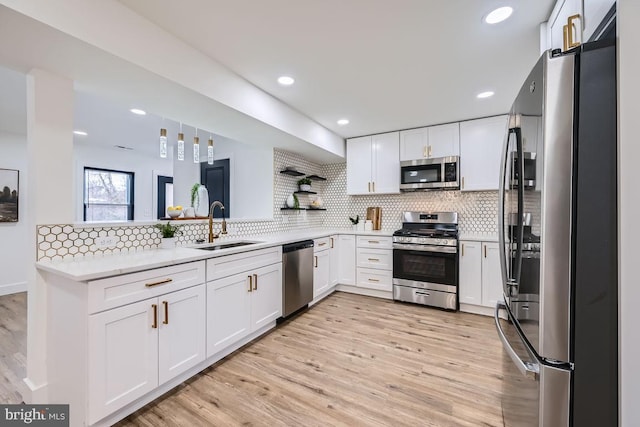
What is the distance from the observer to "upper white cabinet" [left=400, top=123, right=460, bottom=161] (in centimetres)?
373

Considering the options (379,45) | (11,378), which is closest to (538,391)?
(379,45)

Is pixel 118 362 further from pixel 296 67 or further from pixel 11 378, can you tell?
pixel 296 67

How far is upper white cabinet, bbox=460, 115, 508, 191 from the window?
652 cm

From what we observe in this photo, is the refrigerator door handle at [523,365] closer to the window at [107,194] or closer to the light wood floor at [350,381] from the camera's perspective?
the light wood floor at [350,381]

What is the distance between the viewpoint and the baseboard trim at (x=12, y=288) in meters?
4.06

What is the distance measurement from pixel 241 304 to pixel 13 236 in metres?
4.41

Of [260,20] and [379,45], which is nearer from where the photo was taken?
[260,20]

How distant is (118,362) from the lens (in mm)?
1556

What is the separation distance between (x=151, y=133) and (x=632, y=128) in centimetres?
517

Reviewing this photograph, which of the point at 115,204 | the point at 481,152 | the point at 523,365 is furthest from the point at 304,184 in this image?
the point at 115,204

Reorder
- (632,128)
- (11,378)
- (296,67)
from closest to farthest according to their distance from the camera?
(632,128) → (11,378) → (296,67)

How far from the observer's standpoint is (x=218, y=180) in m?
4.77

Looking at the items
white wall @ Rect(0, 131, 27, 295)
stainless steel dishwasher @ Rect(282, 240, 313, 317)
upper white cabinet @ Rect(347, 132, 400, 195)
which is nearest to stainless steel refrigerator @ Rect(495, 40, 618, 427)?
stainless steel dishwasher @ Rect(282, 240, 313, 317)

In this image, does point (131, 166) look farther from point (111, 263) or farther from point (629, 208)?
point (629, 208)
